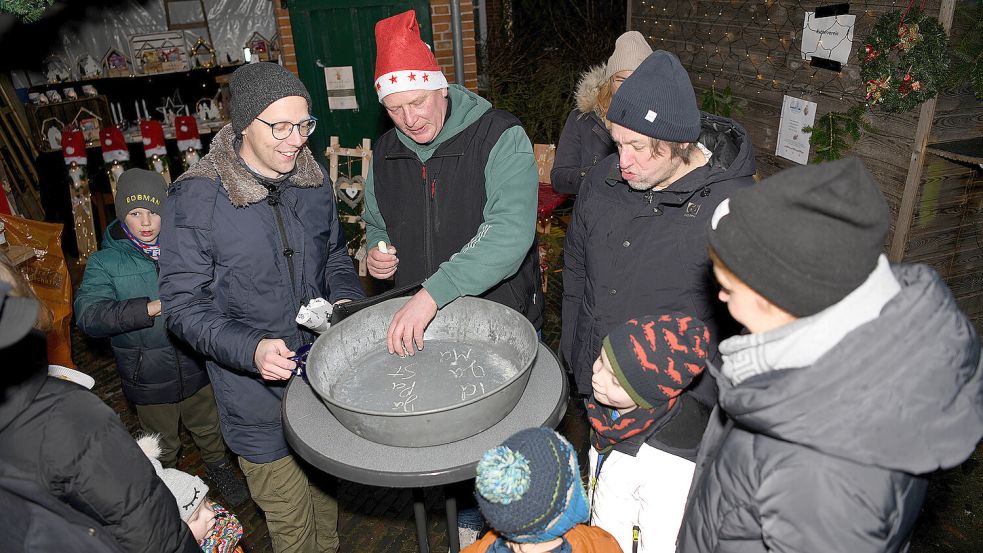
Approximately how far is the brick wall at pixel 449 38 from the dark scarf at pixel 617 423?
18.3ft

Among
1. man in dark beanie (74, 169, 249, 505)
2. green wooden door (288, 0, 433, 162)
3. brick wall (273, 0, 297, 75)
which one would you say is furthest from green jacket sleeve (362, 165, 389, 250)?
brick wall (273, 0, 297, 75)

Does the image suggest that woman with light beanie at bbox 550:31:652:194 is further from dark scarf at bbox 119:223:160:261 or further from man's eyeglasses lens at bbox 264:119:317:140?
Result: dark scarf at bbox 119:223:160:261

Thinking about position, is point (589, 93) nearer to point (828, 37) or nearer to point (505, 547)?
point (828, 37)

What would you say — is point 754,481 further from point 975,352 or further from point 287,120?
point 287,120

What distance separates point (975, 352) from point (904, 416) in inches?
8.6

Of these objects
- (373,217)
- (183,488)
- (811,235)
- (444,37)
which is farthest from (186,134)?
(811,235)

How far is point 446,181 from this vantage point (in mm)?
2535

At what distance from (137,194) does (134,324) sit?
613 millimetres

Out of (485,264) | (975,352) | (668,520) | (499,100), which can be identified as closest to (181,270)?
(485,264)

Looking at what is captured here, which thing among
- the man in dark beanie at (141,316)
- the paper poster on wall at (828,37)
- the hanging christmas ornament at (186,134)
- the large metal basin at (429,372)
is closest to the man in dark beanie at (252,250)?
the large metal basin at (429,372)

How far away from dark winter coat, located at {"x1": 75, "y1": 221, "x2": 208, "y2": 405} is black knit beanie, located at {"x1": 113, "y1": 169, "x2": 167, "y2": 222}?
0.17 m

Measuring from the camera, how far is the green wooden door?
7.00 m

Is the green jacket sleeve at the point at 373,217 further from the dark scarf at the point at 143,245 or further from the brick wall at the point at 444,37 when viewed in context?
the brick wall at the point at 444,37

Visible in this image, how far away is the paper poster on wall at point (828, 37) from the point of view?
13.2 feet
